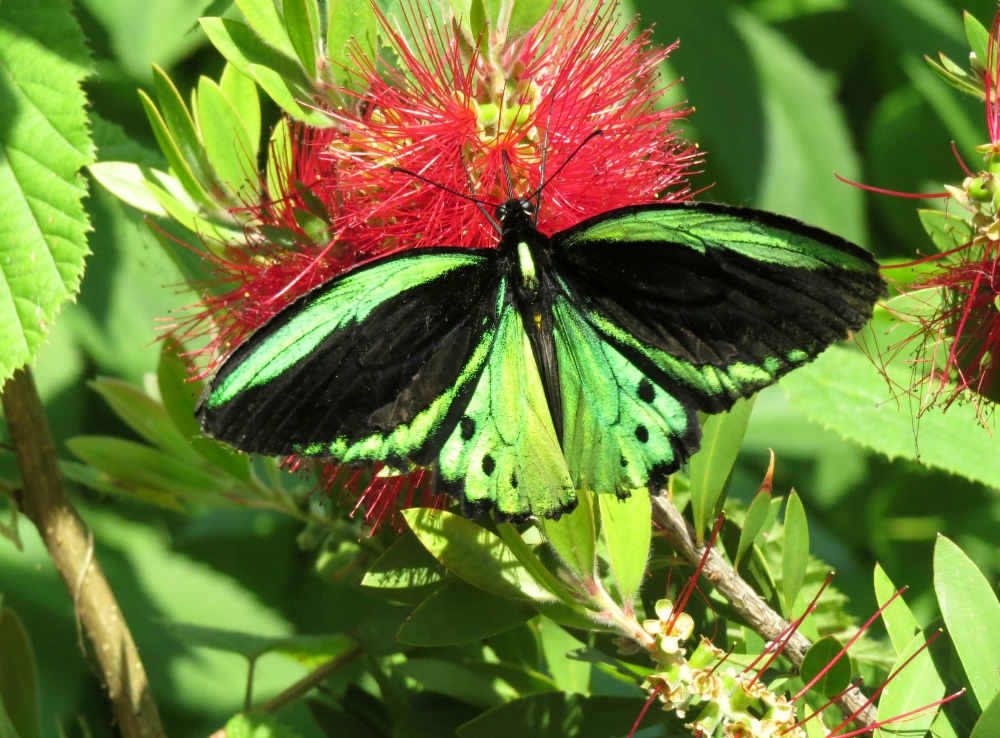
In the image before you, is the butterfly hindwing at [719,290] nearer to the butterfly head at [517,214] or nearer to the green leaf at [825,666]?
the butterfly head at [517,214]

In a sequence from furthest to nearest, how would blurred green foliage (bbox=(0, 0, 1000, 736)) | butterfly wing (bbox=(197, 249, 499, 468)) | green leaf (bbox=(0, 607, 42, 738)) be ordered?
blurred green foliage (bbox=(0, 0, 1000, 736)) < green leaf (bbox=(0, 607, 42, 738)) < butterfly wing (bbox=(197, 249, 499, 468))

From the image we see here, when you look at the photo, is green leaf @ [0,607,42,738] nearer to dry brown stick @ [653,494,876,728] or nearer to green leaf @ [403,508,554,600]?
green leaf @ [403,508,554,600]

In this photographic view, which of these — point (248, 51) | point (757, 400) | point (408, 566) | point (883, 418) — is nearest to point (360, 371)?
point (408, 566)

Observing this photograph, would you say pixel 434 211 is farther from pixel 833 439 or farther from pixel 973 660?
pixel 833 439

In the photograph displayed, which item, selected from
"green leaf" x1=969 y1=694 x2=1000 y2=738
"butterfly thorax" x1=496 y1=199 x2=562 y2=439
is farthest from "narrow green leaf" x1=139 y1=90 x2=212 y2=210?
"green leaf" x1=969 y1=694 x2=1000 y2=738

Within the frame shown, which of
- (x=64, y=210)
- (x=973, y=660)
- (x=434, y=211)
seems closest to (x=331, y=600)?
(x=64, y=210)
